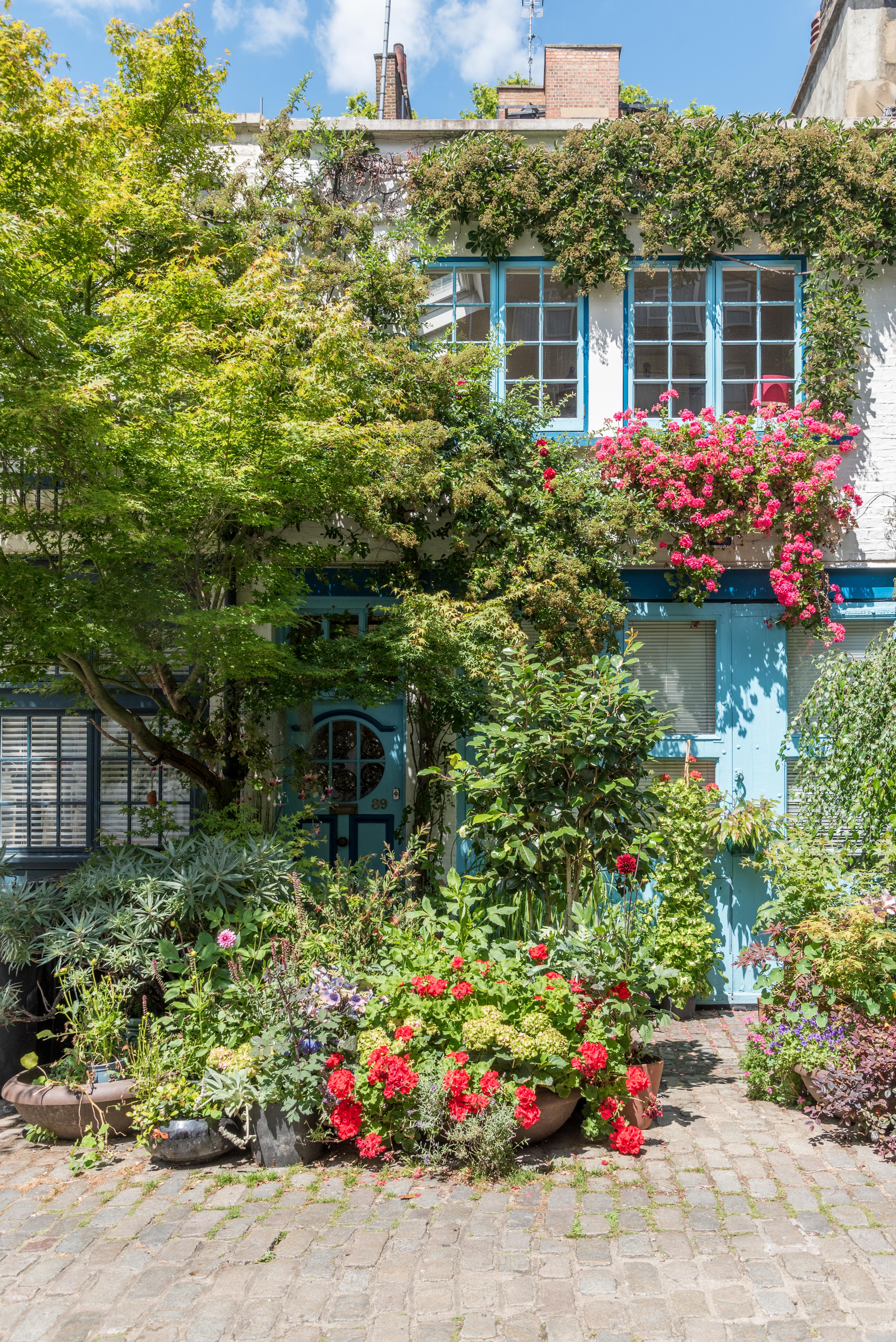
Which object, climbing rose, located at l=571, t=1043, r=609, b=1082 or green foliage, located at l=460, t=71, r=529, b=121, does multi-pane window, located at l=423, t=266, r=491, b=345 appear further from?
green foliage, located at l=460, t=71, r=529, b=121

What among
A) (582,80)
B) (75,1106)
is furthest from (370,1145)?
(582,80)

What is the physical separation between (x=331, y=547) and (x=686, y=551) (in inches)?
109

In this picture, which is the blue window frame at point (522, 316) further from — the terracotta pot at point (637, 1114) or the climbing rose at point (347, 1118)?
the climbing rose at point (347, 1118)

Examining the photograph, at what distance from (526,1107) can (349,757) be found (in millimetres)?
3928

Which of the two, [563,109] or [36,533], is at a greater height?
[563,109]

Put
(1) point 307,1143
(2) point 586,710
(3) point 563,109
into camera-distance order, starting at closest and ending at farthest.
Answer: (1) point 307,1143 < (2) point 586,710 < (3) point 563,109

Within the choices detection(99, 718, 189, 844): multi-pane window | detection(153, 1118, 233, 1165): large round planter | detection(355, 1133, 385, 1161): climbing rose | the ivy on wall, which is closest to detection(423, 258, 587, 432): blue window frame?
the ivy on wall

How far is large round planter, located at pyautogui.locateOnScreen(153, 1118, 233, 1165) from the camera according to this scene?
4.86 meters

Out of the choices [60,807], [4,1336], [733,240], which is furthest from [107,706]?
[733,240]

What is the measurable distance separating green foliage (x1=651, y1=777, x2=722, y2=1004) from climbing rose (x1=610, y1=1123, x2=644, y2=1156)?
188 cm

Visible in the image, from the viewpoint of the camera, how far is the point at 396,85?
11.2 metres

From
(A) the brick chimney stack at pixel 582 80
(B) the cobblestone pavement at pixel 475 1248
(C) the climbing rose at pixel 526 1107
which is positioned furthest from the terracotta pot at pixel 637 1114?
(A) the brick chimney stack at pixel 582 80

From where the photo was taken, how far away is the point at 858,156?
7566mm

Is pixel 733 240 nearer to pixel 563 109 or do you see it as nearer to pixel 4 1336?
pixel 563 109
